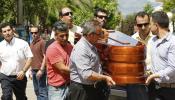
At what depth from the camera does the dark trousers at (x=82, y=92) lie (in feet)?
20.5

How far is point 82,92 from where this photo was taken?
246 inches

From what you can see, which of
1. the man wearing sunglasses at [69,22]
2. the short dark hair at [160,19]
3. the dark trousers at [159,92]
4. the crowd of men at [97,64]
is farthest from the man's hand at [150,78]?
the man wearing sunglasses at [69,22]

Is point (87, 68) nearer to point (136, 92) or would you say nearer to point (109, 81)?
point (109, 81)

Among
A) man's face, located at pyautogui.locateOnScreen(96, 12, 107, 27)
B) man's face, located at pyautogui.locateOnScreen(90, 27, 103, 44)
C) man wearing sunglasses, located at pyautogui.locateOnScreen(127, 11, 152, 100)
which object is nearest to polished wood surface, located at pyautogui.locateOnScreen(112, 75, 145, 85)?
man wearing sunglasses, located at pyautogui.locateOnScreen(127, 11, 152, 100)

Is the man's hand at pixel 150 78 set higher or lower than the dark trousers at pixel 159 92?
higher

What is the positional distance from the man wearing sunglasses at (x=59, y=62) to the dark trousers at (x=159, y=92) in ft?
4.10

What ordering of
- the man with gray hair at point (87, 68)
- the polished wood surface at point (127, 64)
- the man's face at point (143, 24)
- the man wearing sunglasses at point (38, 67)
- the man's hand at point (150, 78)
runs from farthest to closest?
the man wearing sunglasses at point (38, 67)
the man's face at point (143, 24)
the man with gray hair at point (87, 68)
the man's hand at point (150, 78)
the polished wood surface at point (127, 64)

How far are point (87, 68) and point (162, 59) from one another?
32.8 inches

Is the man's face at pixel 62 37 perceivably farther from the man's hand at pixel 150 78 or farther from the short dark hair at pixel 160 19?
the man's hand at pixel 150 78

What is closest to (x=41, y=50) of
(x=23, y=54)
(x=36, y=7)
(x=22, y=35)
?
(x=23, y=54)

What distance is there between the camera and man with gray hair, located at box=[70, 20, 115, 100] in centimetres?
601

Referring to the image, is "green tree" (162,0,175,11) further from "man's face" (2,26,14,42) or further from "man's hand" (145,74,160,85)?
"man's hand" (145,74,160,85)

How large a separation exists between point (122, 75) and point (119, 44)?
1.14 ft

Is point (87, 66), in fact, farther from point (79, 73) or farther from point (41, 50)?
point (41, 50)
